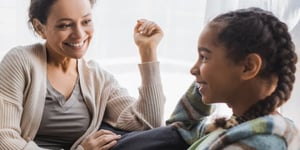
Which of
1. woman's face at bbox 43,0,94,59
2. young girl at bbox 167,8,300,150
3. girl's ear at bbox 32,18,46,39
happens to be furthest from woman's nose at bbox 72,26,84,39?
young girl at bbox 167,8,300,150

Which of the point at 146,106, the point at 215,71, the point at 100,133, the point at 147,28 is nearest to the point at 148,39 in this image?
the point at 147,28

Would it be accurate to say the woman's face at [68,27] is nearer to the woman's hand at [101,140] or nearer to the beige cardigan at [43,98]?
the beige cardigan at [43,98]

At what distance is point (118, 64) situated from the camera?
165 cm

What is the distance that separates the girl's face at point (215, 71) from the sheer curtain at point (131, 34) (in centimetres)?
54

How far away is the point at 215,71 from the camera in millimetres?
978

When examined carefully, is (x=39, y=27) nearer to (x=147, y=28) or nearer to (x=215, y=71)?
(x=147, y=28)

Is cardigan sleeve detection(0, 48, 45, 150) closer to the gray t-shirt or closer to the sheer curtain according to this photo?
the gray t-shirt

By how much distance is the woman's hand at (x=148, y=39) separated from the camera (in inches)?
53.3

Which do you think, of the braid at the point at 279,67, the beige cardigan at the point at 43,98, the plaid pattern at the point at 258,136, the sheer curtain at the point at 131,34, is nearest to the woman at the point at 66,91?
the beige cardigan at the point at 43,98

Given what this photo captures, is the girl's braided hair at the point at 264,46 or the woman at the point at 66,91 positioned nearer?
the girl's braided hair at the point at 264,46

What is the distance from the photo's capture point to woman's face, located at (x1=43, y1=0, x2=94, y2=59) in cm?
130

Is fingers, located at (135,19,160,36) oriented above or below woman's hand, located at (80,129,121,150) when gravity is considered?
above

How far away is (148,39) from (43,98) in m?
0.36

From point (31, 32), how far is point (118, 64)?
1.08 ft
